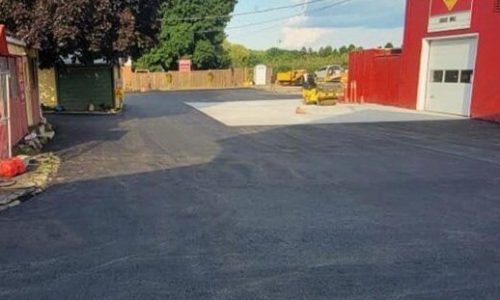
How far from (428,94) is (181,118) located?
1087 cm

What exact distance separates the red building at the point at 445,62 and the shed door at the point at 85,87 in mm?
13633

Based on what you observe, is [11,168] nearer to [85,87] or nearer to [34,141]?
[34,141]

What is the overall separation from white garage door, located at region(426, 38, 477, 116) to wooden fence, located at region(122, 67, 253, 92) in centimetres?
3591

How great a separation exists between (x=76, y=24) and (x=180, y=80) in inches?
1582

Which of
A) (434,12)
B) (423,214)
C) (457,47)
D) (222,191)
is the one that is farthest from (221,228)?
(434,12)

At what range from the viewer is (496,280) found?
4.70 meters

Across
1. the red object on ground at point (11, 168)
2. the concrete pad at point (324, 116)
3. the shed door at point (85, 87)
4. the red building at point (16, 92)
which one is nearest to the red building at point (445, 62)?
the concrete pad at point (324, 116)

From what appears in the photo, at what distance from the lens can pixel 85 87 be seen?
84.8 ft

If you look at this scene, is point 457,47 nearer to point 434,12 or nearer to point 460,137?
point 434,12

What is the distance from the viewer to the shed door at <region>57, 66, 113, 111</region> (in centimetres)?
2567

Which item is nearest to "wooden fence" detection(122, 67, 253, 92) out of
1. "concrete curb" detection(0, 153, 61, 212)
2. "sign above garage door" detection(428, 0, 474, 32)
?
"sign above garage door" detection(428, 0, 474, 32)

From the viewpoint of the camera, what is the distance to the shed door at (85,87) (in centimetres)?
2567

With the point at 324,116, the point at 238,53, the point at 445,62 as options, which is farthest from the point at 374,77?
the point at 238,53

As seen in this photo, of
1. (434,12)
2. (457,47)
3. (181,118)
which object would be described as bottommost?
(181,118)
